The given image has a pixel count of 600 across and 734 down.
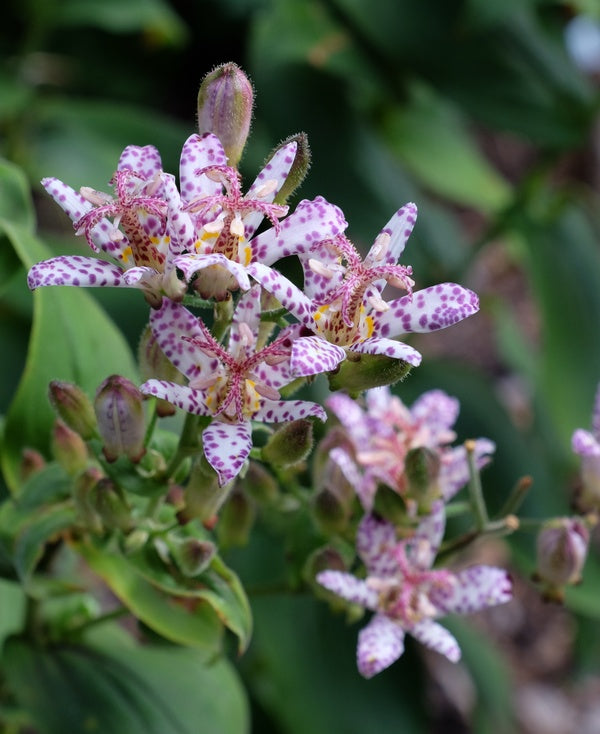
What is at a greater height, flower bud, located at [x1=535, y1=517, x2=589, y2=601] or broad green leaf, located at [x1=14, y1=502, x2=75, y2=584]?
flower bud, located at [x1=535, y1=517, x2=589, y2=601]

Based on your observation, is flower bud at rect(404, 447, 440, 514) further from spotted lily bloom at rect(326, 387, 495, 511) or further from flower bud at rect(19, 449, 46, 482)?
flower bud at rect(19, 449, 46, 482)

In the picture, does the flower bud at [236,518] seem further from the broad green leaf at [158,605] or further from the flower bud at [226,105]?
the flower bud at [226,105]

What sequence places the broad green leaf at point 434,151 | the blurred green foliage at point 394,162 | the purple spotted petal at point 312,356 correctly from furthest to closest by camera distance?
1. the broad green leaf at point 434,151
2. the blurred green foliage at point 394,162
3. the purple spotted petal at point 312,356

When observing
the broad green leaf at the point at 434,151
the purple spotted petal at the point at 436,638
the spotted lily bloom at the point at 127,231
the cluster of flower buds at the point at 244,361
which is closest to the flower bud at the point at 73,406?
the cluster of flower buds at the point at 244,361

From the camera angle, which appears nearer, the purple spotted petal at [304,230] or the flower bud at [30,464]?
the purple spotted petal at [304,230]

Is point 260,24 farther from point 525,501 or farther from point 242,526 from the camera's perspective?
point 242,526

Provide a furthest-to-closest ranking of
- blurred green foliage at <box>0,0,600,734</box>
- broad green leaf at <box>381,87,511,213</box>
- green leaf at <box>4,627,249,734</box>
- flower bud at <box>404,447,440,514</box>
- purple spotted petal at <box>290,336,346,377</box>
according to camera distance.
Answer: broad green leaf at <box>381,87,511,213</box> < blurred green foliage at <box>0,0,600,734</box> < green leaf at <box>4,627,249,734</box> < flower bud at <box>404,447,440,514</box> < purple spotted petal at <box>290,336,346,377</box>

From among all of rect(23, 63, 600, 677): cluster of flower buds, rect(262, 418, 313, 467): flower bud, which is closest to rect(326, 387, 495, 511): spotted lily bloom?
rect(23, 63, 600, 677): cluster of flower buds
